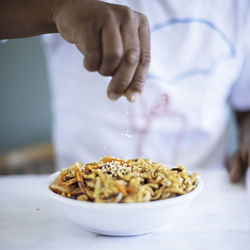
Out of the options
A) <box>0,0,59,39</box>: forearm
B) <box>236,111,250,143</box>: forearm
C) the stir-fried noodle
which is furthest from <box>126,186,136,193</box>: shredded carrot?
<box>236,111,250,143</box>: forearm

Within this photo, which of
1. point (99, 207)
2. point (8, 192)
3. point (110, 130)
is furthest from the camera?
point (110, 130)

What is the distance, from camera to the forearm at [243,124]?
136 centimetres

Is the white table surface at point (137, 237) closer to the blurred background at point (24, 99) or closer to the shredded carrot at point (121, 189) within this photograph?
the shredded carrot at point (121, 189)

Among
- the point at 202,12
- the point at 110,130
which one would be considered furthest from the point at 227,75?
the point at 110,130

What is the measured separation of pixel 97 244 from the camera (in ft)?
1.89

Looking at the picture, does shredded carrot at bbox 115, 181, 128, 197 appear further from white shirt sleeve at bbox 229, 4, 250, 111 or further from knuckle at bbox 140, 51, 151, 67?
white shirt sleeve at bbox 229, 4, 250, 111

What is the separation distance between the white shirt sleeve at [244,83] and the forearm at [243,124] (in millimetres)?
54

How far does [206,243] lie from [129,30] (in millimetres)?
458

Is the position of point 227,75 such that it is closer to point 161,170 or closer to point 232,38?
point 232,38

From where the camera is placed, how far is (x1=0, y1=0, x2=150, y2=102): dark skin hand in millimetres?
513

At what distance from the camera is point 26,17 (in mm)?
656

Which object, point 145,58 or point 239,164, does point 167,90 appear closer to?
point 239,164

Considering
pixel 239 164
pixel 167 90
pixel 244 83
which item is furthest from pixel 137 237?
pixel 244 83

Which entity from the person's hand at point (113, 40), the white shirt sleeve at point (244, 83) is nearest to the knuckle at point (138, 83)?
the person's hand at point (113, 40)
